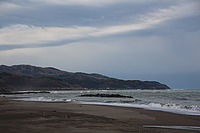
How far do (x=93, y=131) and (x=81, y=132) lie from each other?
0.55 meters

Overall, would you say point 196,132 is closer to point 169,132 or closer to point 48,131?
point 169,132

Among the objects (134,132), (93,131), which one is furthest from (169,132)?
(93,131)

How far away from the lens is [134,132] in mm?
10695

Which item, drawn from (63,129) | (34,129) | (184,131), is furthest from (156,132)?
(34,129)

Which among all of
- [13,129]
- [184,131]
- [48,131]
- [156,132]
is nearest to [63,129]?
[48,131]

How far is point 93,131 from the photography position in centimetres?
1067

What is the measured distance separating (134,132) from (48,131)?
11.2 ft

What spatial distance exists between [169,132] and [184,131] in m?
0.87

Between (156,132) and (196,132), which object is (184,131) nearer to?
(196,132)

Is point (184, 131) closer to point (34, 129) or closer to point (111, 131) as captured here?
point (111, 131)

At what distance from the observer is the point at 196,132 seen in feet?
37.0

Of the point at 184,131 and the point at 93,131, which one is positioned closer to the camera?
the point at 93,131

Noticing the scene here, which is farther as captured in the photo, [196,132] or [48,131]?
[196,132]

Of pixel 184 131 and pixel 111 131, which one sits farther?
pixel 184 131
